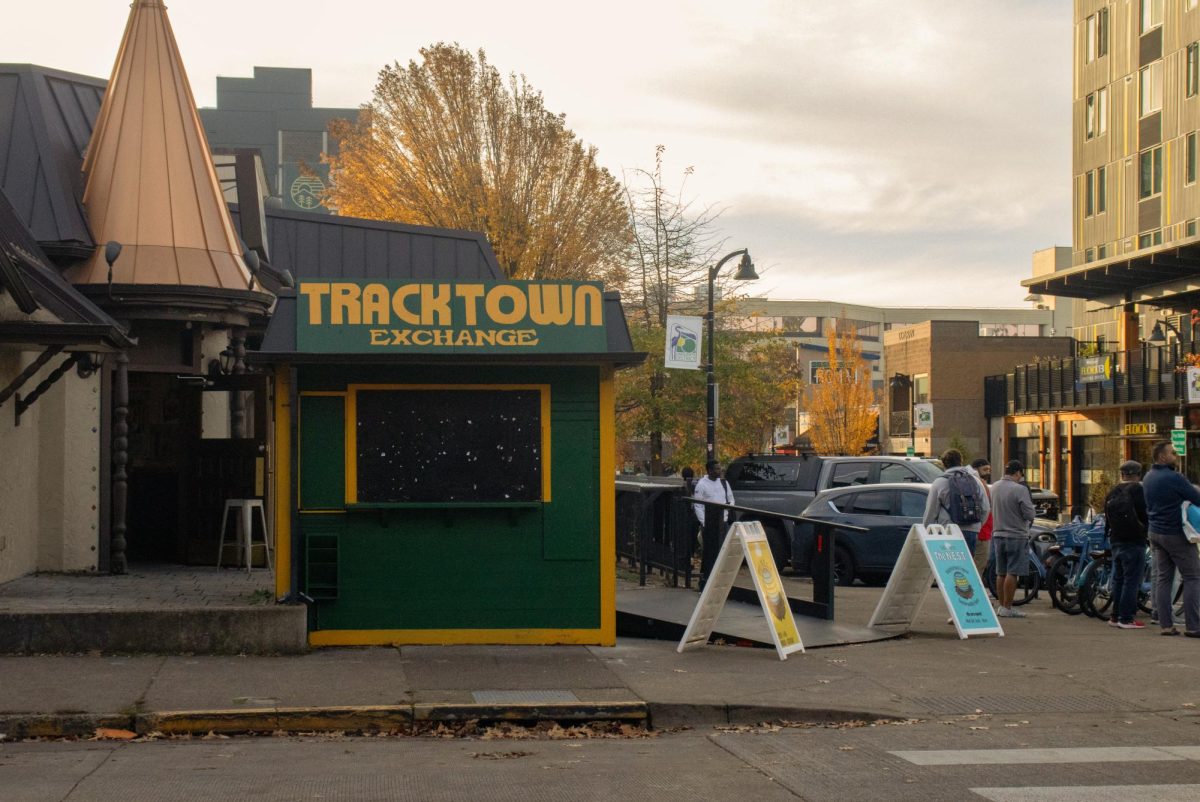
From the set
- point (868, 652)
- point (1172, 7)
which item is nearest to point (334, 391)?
point (868, 652)

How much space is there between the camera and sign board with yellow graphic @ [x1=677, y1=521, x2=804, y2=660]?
39.4 ft

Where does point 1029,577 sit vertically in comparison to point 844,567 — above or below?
above

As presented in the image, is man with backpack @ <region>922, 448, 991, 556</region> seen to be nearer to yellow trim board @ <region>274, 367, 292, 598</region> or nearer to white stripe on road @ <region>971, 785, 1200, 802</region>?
yellow trim board @ <region>274, 367, 292, 598</region>

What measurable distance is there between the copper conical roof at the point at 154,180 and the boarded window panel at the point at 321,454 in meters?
4.00

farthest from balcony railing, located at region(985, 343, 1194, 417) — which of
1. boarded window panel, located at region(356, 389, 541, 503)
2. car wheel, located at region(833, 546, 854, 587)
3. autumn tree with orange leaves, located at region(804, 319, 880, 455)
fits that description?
boarded window panel, located at region(356, 389, 541, 503)

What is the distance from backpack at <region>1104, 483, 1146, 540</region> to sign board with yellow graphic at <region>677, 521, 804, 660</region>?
162 inches

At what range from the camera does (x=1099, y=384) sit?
48.9 metres

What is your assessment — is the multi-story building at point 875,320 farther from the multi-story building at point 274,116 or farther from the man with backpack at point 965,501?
the man with backpack at point 965,501

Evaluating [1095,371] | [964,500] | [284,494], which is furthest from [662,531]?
[1095,371]

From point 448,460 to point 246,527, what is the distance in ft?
14.4

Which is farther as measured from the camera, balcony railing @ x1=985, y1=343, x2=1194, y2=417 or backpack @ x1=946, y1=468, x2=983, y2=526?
balcony railing @ x1=985, y1=343, x2=1194, y2=417

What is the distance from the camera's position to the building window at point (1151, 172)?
47062 mm

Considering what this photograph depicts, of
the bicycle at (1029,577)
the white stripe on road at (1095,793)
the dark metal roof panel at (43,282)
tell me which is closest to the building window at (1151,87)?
the bicycle at (1029,577)

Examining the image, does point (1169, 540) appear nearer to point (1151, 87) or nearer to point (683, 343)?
point (683, 343)
